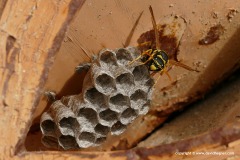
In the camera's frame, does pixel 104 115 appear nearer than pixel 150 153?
No

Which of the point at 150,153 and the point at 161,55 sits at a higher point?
the point at 161,55

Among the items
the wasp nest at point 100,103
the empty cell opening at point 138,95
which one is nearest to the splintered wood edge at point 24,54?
the wasp nest at point 100,103

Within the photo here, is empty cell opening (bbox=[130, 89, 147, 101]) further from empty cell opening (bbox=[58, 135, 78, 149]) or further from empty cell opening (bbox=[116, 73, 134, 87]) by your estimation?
empty cell opening (bbox=[58, 135, 78, 149])

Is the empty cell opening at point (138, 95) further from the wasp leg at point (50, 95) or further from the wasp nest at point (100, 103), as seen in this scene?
the wasp leg at point (50, 95)

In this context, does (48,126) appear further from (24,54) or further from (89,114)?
(24,54)

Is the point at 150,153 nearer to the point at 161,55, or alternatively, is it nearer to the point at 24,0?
the point at 161,55

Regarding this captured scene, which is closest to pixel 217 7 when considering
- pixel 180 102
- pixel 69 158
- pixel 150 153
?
pixel 180 102

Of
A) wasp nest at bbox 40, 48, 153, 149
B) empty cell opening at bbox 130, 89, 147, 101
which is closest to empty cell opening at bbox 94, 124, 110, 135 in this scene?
wasp nest at bbox 40, 48, 153, 149
